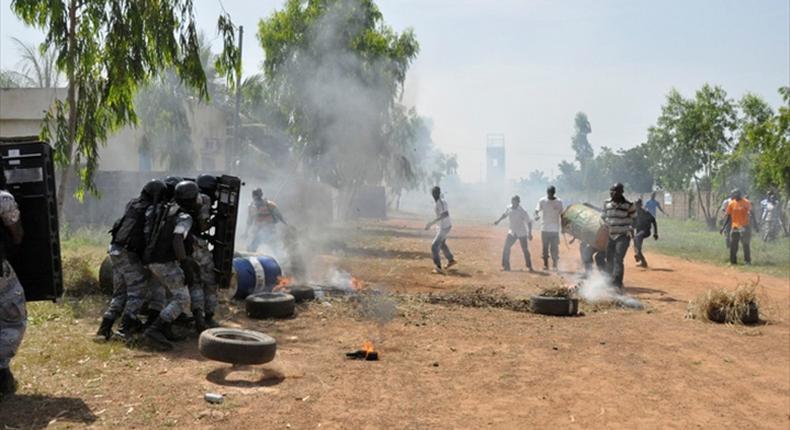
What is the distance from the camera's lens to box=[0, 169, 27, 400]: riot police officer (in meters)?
4.87

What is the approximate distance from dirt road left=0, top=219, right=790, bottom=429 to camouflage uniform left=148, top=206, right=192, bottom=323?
41 centimetres

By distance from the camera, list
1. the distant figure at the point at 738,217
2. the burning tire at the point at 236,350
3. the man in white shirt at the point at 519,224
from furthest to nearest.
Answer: the distant figure at the point at 738,217 → the man in white shirt at the point at 519,224 → the burning tire at the point at 236,350

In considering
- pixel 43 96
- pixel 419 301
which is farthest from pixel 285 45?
pixel 419 301

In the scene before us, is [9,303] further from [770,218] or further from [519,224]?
[770,218]

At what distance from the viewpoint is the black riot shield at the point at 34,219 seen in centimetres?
554

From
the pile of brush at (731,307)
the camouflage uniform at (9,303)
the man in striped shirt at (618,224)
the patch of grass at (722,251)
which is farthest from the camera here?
the patch of grass at (722,251)

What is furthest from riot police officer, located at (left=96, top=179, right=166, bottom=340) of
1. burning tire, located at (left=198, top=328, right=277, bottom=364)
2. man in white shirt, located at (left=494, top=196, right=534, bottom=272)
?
man in white shirt, located at (left=494, top=196, right=534, bottom=272)

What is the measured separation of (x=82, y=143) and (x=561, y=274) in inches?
363

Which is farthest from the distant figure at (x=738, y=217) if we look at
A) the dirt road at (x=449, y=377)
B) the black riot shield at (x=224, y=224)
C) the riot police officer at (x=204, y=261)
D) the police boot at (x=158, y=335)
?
the police boot at (x=158, y=335)

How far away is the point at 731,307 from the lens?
9.18 meters

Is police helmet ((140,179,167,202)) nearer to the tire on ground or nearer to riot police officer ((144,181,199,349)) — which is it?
riot police officer ((144,181,199,349))

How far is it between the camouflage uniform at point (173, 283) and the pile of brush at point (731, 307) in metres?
6.70

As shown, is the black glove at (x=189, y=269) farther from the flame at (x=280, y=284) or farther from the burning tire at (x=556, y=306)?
the burning tire at (x=556, y=306)

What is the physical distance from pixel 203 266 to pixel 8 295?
2.77 metres
